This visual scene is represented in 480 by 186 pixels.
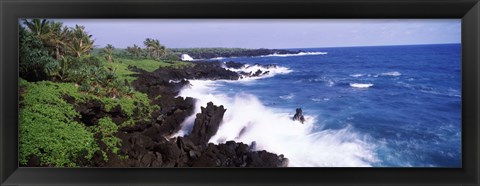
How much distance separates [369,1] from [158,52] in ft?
4.15

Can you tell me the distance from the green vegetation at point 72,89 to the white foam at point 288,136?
1.31 ft

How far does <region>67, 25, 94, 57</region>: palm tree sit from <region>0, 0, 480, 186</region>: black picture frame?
0.12 meters

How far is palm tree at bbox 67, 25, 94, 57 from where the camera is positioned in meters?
2.64

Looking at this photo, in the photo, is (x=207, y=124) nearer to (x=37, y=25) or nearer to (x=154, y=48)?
(x=154, y=48)

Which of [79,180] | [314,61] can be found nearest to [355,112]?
[314,61]

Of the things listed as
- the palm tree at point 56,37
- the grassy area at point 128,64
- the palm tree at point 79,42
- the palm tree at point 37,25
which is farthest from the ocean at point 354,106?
the palm tree at point 37,25

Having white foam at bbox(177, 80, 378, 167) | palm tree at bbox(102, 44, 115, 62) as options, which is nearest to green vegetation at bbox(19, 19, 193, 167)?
palm tree at bbox(102, 44, 115, 62)

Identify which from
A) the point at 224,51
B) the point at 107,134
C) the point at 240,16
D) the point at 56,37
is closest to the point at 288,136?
the point at 224,51

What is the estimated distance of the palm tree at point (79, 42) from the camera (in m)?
2.64

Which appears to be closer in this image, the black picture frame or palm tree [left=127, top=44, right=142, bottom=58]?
the black picture frame

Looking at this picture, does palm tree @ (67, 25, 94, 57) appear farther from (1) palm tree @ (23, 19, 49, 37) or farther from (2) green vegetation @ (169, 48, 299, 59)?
(2) green vegetation @ (169, 48, 299, 59)

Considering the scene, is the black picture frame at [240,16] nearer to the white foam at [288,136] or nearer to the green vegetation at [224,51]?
A: the white foam at [288,136]

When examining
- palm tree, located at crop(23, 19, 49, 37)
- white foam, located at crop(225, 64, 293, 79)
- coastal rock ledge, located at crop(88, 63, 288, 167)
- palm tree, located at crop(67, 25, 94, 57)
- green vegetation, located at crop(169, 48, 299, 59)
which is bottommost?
coastal rock ledge, located at crop(88, 63, 288, 167)

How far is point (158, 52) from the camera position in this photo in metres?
2.71
